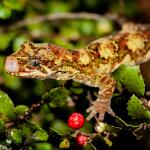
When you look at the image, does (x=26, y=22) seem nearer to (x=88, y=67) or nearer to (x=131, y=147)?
(x=88, y=67)

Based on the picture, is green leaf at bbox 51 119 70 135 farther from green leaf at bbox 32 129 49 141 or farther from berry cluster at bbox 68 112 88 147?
green leaf at bbox 32 129 49 141

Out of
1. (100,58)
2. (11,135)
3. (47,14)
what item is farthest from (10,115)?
(47,14)

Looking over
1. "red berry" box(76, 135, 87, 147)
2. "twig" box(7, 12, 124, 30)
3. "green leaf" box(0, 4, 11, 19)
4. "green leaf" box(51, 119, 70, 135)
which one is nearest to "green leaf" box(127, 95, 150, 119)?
"red berry" box(76, 135, 87, 147)

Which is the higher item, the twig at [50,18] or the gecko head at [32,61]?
the twig at [50,18]

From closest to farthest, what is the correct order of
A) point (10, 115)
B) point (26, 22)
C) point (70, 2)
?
point (10, 115)
point (26, 22)
point (70, 2)

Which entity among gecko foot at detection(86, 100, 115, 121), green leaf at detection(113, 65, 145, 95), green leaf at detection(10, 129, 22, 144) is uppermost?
green leaf at detection(113, 65, 145, 95)

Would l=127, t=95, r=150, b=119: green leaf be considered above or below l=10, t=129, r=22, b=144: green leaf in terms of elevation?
above

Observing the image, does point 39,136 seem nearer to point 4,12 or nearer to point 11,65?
point 11,65

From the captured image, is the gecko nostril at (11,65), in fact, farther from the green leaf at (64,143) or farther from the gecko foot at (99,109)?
the green leaf at (64,143)

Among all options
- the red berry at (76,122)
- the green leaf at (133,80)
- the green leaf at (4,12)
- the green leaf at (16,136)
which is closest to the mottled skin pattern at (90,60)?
the red berry at (76,122)
